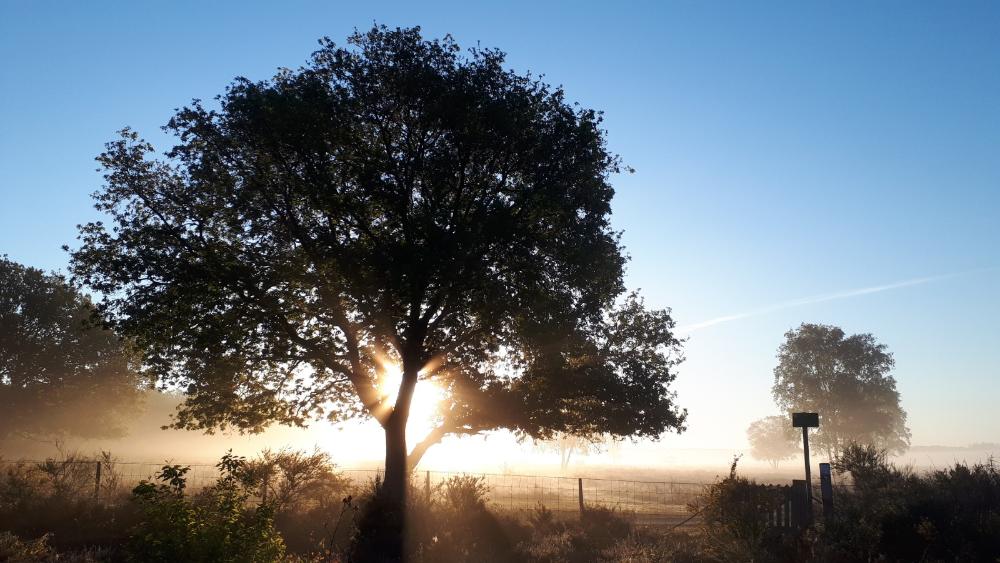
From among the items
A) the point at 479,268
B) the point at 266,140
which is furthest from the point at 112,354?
the point at 479,268

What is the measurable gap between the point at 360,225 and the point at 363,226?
201 millimetres

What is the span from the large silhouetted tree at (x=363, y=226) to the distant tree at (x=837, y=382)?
54818 millimetres

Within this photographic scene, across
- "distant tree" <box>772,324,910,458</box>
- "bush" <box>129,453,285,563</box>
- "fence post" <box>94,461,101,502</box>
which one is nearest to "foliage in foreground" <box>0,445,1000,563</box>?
"bush" <box>129,453,285,563</box>

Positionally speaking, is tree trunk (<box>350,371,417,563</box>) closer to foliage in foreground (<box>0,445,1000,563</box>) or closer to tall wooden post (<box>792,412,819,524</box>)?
foliage in foreground (<box>0,445,1000,563</box>)

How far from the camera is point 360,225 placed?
1989cm

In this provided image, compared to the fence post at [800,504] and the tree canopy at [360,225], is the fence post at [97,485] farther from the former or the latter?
the fence post at [800,504]

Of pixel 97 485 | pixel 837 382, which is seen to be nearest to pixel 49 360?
pixel 97 485

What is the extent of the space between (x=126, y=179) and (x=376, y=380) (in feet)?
36.8

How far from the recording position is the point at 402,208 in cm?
1898

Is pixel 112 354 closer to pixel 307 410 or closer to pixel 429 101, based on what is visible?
pixel 307 410

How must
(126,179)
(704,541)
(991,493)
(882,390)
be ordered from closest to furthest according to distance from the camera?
1. (704,541)
2. (991,493)
3. (126,179)
4. (882,390)

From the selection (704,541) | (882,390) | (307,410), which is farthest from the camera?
(882,390)

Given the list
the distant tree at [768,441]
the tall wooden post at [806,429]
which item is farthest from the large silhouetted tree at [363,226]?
the distant tree at [768,441]

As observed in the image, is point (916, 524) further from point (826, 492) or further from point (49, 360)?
point (49, 360)
